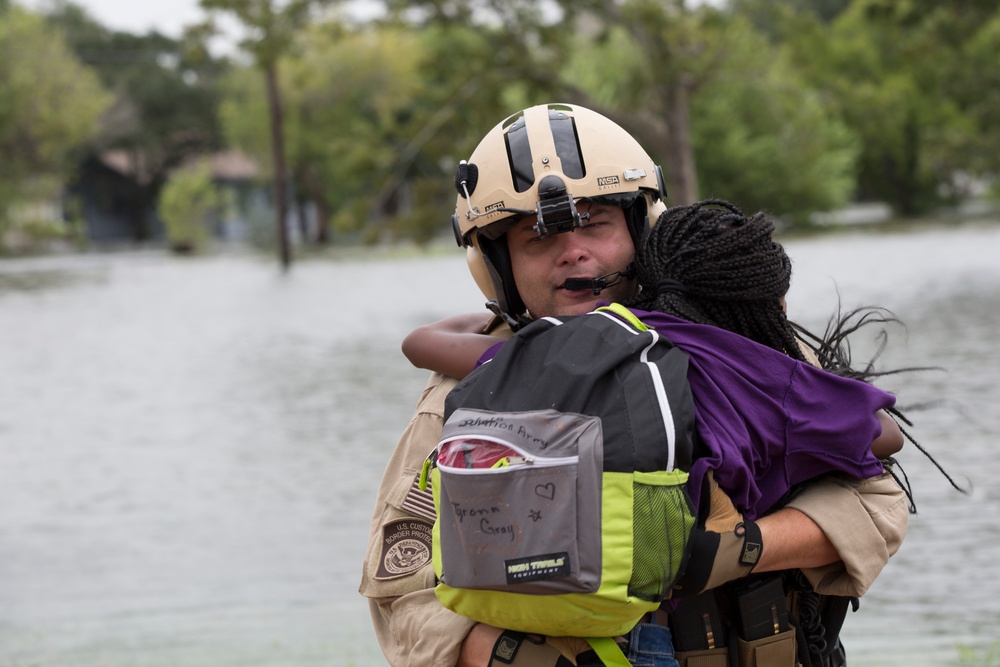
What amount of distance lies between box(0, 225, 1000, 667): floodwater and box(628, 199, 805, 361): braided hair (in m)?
0.85

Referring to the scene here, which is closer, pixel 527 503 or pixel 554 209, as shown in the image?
pixel 527 503

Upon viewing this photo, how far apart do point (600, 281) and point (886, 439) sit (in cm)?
60

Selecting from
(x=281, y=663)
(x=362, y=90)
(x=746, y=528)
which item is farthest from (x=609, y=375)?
(x=362, y=90)

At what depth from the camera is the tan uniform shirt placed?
218 centimetres

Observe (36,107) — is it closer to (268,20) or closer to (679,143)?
A: (268,20)

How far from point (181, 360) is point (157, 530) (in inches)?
354

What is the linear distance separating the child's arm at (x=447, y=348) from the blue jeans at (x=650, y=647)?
2.03ft

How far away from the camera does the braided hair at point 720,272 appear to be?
7.20 ft

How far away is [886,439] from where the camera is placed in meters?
2.22

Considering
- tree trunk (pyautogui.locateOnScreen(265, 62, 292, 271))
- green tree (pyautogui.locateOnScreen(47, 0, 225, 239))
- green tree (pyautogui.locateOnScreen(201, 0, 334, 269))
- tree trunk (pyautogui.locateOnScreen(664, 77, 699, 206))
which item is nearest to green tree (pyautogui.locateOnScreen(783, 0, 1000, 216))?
tree trunk (pyautogui.locateOnScreen(664, 77, 699, 206))

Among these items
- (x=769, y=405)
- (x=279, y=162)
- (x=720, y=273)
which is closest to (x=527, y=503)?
(x=769, y=405)

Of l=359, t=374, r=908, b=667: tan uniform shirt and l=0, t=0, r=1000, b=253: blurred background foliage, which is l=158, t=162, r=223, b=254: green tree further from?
l=359, t=374, r=908, b=667: tan uniform shirt

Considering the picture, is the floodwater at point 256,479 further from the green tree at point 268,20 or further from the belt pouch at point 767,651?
the green tree at point 268,20

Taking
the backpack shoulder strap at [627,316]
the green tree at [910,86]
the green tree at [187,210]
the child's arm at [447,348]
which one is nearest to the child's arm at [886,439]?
the backpack shoulder strap at [627,316]
